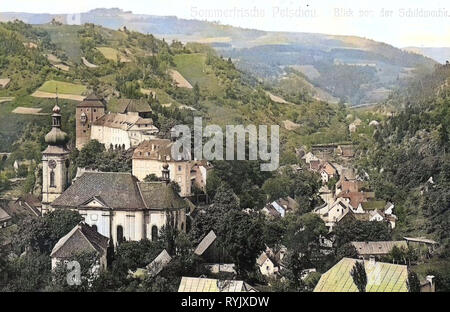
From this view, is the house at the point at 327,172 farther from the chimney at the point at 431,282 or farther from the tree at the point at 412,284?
the tree at the point at 412,284

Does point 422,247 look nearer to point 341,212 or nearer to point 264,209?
point 341,212

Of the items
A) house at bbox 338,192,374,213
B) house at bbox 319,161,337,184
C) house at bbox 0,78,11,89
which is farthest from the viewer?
house at bbox 0,78,11,89

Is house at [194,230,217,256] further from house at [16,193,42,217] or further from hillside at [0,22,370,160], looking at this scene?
hillside at [0,22,370,160]

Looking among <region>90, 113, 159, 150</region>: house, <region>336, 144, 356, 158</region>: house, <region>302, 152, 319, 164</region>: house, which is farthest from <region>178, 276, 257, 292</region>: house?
<region>336, 144, 356, 158</region>: house

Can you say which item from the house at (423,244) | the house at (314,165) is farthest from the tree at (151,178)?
the house at (314,165)

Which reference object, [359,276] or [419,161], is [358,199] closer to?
[419,161]

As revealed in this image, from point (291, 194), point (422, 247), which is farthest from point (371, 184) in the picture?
point (422, 247)
